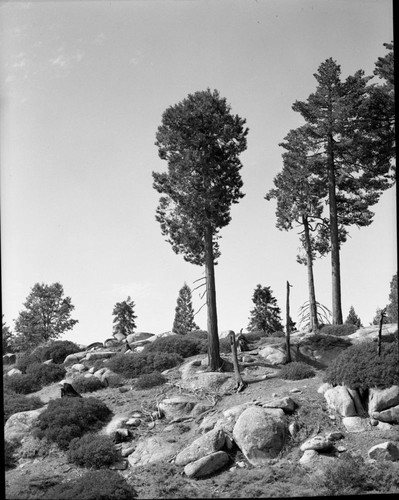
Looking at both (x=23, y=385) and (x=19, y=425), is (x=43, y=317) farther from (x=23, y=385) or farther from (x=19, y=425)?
(x=19, y=425)

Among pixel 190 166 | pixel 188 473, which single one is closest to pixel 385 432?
pixel 188 473

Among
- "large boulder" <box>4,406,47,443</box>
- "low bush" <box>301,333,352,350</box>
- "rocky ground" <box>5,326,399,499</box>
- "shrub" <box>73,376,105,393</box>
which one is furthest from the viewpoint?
"low bush" <box>301,333,352,350</box>

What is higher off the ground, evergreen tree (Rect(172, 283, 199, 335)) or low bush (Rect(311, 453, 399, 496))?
evergreen tree (Rect(172, 283, 199, 335))

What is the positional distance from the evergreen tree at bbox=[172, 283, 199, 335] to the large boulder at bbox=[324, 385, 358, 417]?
152 feet

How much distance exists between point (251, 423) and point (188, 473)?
2.69 metres

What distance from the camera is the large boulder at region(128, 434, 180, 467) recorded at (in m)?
16.0

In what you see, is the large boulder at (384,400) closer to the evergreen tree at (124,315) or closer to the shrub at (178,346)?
the shrub at (178,346)

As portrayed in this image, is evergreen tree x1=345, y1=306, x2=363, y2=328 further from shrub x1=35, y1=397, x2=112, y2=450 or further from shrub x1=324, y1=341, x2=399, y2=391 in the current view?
shrub x1=35, y1=397, x2=112, y2=450

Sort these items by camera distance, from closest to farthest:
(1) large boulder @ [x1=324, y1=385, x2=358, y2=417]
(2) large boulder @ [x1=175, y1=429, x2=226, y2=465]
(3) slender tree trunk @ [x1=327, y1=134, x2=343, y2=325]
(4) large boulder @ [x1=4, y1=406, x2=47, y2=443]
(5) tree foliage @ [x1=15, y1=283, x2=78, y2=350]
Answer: (2) large boulder @ [x1=175, y1=429, x2=226, y2=465]
(1) large boulder @ [x1=324, y1=385, x2=358, y2=417]
(4) large boulder @ [x1=4, y1=406, x2=47, y2=443]
(3) slender tree trunk @ [x1=327, y1=134, x2=343, y2=325]
(5) tree foliage @ [x1=15, y1=283, x2=78, y2=350]

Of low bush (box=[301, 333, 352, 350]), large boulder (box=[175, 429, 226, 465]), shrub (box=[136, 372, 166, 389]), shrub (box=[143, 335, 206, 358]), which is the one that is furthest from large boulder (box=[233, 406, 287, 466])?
shrub (box=[143, 335, 206, 358])

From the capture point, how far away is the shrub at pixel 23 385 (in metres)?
25.6

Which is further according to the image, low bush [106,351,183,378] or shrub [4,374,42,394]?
shrub [4,374,42,394]

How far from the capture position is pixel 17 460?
17188 millimetres

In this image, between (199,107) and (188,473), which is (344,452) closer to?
(188,473)
